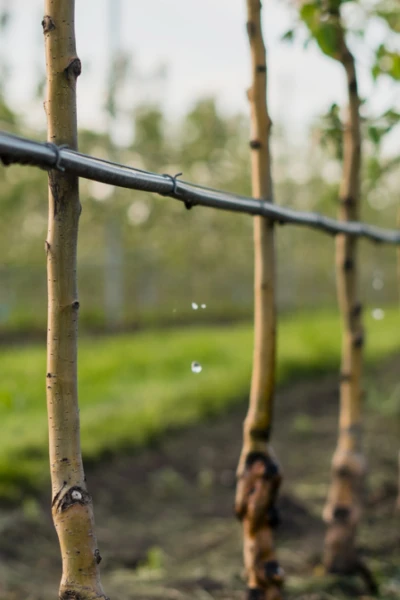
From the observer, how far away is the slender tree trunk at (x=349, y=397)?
3.15 m

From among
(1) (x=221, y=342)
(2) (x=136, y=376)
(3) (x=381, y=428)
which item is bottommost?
(3) (x=381, y=428)

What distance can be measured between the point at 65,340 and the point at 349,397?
1.98 meters

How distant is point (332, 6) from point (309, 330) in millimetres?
10576

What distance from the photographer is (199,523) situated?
15.1ft

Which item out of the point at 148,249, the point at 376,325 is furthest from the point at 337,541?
the point at 148,249

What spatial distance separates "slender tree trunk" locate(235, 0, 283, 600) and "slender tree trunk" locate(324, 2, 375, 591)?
31.9 inches

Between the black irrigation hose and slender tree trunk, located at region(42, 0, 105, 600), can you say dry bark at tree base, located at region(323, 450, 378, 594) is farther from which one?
slender tree trunk, located at region(42, 0, 105, 600)

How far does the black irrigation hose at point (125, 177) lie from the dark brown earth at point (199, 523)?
1495 mm

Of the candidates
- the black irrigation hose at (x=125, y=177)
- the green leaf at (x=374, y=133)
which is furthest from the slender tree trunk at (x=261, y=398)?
the green leaf at (x=374, y=133)

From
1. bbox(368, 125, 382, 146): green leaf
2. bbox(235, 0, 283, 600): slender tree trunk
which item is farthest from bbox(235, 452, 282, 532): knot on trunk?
bbox(368, 125, 382, 146): green leaf

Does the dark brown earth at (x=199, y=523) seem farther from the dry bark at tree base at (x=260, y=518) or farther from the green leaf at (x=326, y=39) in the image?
the green leaf at (x=326, y=39)

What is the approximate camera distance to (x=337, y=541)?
3.15 meters

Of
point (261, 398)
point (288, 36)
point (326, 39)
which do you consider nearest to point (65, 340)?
point (261, 398)

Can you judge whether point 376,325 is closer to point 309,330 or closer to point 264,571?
point 309,330
